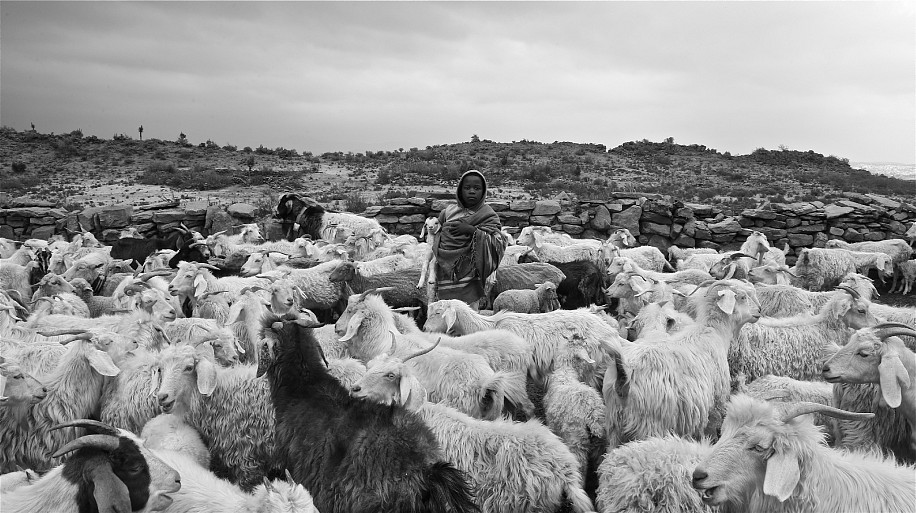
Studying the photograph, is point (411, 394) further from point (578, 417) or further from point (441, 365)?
point (578, 417)

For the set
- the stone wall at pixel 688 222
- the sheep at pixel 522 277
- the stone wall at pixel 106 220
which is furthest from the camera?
the stone wall at pixel 688 222

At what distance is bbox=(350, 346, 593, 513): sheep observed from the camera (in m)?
3.27

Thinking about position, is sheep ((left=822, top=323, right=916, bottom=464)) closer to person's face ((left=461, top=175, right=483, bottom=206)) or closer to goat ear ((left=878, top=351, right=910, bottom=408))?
goat ear ((left=878, top=351, right=910, bottom=408))

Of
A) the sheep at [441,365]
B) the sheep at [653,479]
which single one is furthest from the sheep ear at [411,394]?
the sheep at [653,479]

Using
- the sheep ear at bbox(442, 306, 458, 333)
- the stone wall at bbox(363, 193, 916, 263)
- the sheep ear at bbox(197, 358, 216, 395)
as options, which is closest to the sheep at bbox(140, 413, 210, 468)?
the sheep ear at bbox(197, 358, 216, 395)

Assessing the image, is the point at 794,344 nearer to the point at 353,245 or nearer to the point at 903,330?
the point at 903,330

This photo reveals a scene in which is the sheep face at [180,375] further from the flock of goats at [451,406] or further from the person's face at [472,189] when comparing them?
the person's face at [472,189]

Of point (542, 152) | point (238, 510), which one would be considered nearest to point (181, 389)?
point (238, 510)

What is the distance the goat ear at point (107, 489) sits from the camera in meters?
2.60

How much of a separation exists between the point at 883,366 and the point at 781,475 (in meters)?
1.62

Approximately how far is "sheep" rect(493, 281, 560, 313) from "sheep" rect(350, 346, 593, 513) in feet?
13.0

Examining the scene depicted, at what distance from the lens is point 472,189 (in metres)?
7.62

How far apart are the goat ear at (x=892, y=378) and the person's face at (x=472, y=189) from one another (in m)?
4.86

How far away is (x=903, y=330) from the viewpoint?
3797 mm
